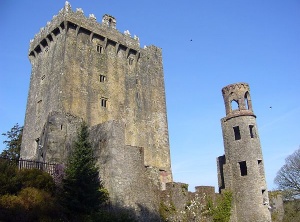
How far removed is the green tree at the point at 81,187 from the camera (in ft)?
61.1

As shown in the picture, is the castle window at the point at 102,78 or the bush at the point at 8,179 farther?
the castle window at the point at 102,78

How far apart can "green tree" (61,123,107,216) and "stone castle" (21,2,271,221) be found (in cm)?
186

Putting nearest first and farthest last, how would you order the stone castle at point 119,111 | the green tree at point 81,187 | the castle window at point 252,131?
the green tree at point 81,187
the stone castle at point 119,111
the castle window at point 252,131

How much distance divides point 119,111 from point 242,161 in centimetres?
1194

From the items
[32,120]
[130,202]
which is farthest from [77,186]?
[32,120]

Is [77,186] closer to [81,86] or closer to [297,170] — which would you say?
[81,86]

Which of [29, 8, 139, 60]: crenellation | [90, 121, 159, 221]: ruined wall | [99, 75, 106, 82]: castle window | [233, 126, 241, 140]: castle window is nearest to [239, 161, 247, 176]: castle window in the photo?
[233, 126, 241, 140]: castle window

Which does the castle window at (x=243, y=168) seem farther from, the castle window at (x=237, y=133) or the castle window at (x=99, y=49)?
the castle window at (x=99, y=49)

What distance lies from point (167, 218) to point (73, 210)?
815 centimetres

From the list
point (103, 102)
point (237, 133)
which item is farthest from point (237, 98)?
point (103, 102)

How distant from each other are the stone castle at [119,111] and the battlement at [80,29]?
90mm

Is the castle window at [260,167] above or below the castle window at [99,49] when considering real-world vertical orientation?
below

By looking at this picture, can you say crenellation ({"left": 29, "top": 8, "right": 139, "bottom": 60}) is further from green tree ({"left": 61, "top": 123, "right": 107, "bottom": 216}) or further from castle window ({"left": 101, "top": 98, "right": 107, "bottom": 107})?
green tree ({"left": 61, "top": 123, "right": 107, "bottom": 216})

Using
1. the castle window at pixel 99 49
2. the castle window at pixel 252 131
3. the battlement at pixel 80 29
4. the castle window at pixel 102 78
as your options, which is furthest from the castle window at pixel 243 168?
the castle window at pixel 99 49
